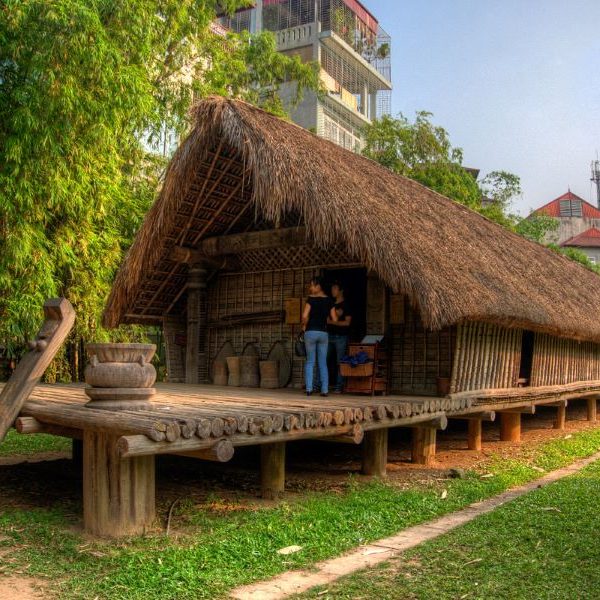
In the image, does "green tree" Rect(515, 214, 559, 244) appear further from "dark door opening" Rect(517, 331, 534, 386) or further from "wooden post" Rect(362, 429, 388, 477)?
"wooden post" Rect(362, 429, 388, 477)

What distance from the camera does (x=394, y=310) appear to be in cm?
870

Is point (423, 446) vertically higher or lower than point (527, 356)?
lower

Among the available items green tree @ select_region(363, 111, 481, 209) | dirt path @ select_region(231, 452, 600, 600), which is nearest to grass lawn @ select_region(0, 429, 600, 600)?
dirt path @ select_region(231, 452, 600, 600)

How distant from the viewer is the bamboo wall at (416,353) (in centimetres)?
840

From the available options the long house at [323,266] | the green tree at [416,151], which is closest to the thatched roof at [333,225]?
the long house at [323,266]

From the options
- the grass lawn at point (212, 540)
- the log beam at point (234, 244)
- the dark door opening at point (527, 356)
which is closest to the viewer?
the grass lawn at point (212, 540)

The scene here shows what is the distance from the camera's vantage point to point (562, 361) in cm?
1165

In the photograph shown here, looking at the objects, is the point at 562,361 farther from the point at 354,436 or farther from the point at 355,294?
the point at 354,436

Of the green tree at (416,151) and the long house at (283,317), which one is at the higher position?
the green tree at (416,151)

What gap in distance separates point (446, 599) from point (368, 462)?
349 centimetres

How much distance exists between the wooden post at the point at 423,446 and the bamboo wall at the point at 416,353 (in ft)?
1.60

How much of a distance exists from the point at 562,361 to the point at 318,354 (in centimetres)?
547

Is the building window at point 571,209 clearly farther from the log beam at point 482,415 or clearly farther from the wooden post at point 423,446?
the wooden post at point 423,446

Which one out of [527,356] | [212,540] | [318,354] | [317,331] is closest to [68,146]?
[317,331]
